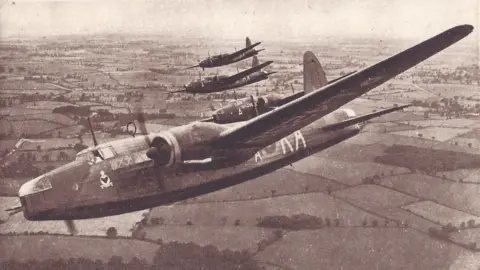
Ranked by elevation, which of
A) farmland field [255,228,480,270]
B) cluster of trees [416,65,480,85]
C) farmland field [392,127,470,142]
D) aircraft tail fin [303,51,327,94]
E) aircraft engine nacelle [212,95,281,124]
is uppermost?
aircraft tail fin [303,51,327,94]

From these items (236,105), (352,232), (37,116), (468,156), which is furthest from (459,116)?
(37,116)

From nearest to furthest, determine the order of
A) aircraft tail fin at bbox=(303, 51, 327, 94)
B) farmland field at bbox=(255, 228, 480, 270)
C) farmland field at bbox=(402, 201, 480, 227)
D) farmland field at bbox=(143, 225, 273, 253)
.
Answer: aircraft tail fin at bbox=(303, 51, 327, 94) < farmland field at bbox=(255, 228, 480, 270) < farmland field at bbox=(143, 225, 273, 253) < farmland field at bbox=(402, 201, 480, 227)

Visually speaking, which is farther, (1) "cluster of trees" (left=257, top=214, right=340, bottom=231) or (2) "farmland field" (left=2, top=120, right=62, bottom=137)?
(2) "farmland field" (left=2, top=120, right=62, bottom=137)

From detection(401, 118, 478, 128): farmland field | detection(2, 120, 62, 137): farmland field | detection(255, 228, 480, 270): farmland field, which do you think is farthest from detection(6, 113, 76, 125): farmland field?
detection(401, 118, 478, 128): farmland field

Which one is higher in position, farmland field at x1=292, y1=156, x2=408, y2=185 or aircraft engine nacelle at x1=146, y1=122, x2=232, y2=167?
aircraft engine nacelle at x1=146, y1=122, x2=232, y2=167

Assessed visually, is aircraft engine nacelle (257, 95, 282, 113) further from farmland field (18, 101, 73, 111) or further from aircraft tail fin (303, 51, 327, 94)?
farmland field (18, 101, 73, 111)

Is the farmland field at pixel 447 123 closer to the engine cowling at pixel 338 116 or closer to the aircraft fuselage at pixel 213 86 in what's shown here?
the aircraft fuselage at pixel 213 86

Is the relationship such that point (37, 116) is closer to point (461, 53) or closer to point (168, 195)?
point (168, 195)
